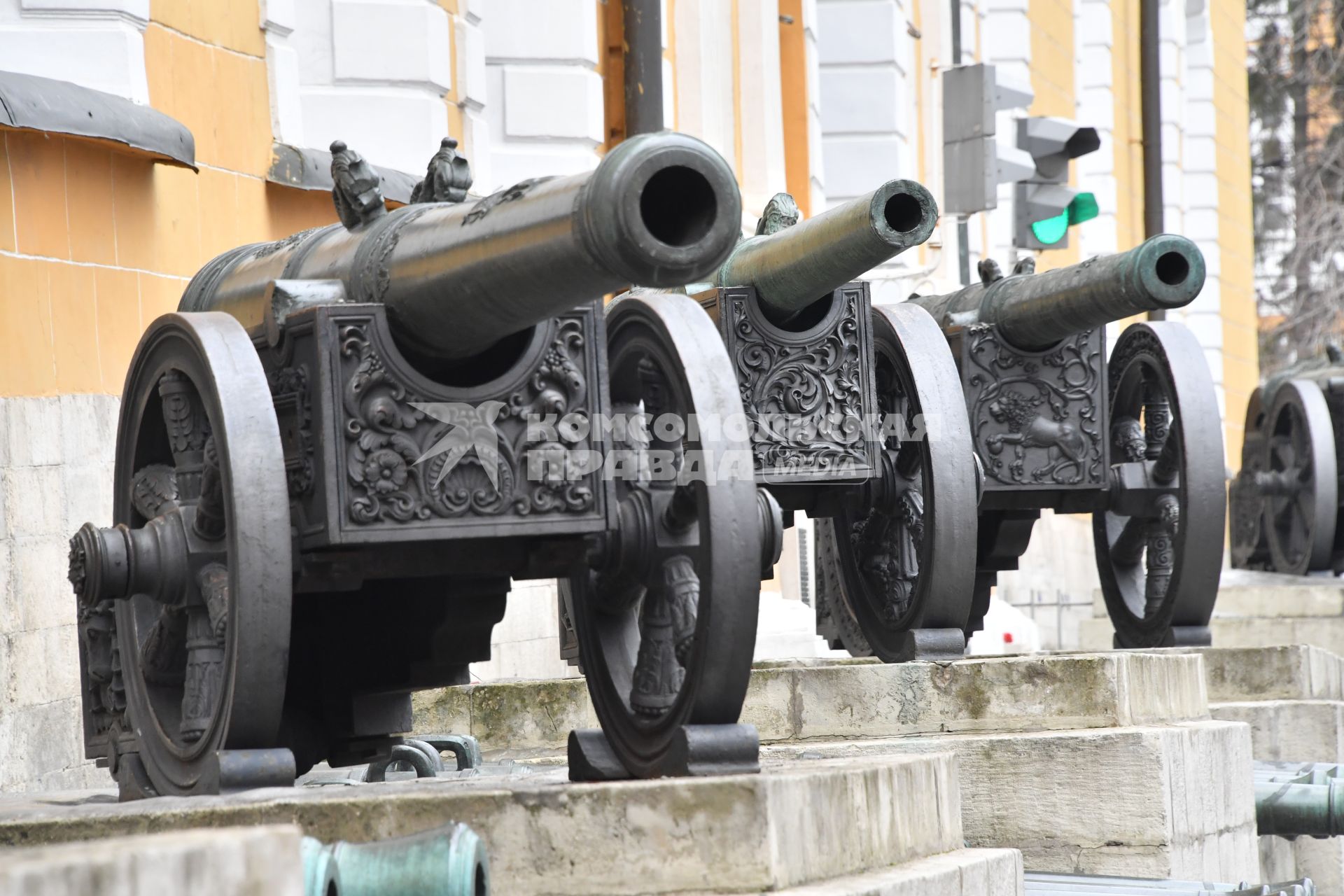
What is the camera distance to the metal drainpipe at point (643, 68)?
980cm

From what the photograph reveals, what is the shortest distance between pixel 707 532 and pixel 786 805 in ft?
1.99

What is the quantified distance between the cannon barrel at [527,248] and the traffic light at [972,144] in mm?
6964

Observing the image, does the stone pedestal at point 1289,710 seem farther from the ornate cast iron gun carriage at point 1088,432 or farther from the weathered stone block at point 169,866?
the weathered stone block at point 169,866

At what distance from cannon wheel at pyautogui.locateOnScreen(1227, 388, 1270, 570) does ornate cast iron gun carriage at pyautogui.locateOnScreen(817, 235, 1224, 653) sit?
174 inches

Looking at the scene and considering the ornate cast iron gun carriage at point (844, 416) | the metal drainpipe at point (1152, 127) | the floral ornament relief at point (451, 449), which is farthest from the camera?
the metal drainpipe at point (1152, 127)

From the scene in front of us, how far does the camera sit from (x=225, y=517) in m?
4.45

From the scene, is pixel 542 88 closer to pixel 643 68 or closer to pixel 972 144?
pixel 643 68

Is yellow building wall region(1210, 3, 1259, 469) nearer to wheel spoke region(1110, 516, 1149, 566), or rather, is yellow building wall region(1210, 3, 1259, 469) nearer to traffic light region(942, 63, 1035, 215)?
traffic light region(942, 63, 1035, 215)

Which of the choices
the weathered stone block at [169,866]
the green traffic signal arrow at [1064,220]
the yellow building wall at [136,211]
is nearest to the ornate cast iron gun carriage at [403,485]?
→ the weathered stone block at [169,866]

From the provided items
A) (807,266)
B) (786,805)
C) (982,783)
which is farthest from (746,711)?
(786,805)

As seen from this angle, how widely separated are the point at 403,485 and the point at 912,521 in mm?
2893

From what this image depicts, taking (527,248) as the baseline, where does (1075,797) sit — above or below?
below

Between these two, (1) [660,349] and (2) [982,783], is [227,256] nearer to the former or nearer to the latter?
(1) [660,349]

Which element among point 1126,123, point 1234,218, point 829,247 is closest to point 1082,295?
point 829,247
